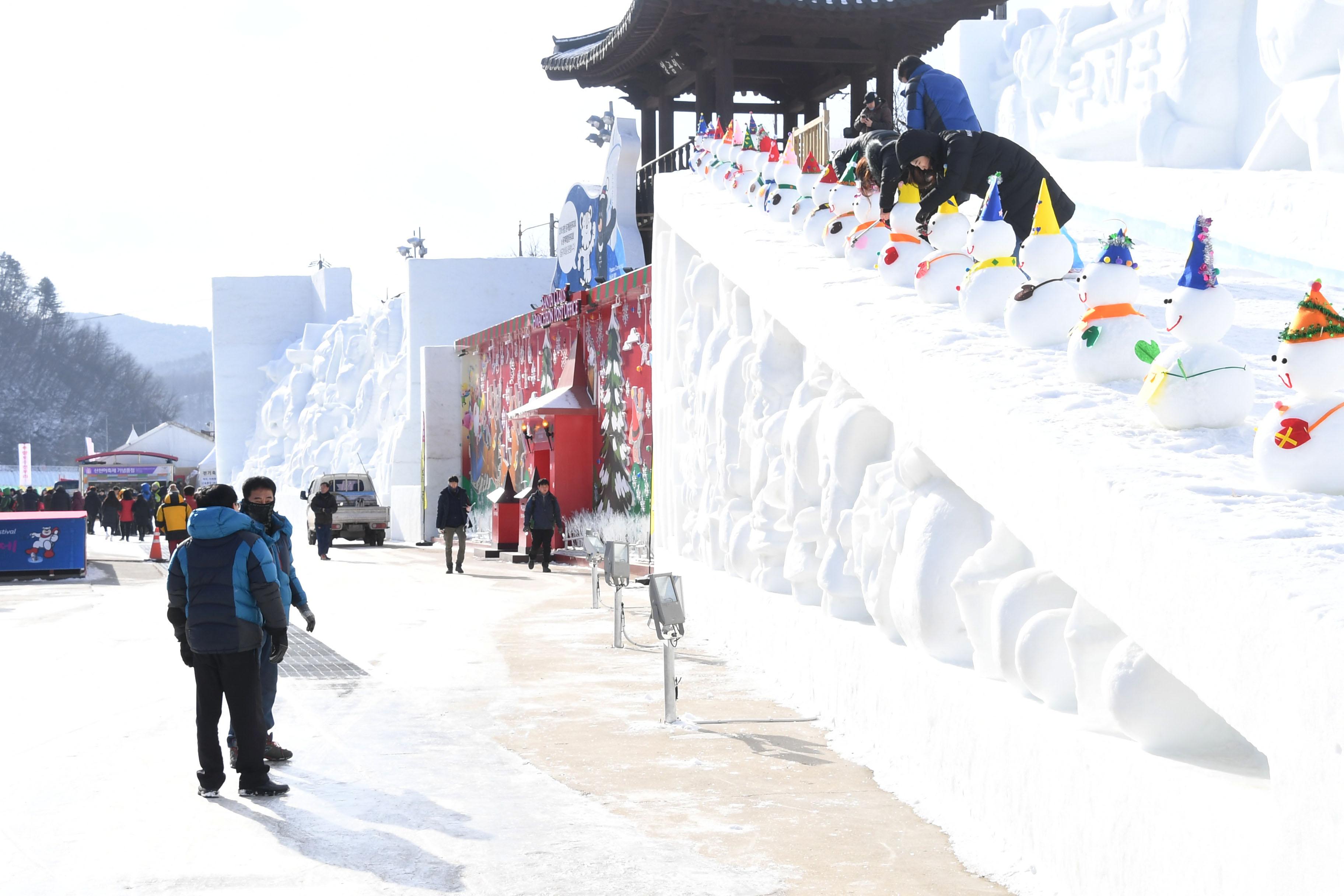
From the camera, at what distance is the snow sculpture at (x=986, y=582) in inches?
209

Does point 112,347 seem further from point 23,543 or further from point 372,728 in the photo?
point 372,728

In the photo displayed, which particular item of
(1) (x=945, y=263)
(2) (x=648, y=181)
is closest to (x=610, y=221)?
(2) (x=648, y=181)

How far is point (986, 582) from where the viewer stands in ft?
17.6

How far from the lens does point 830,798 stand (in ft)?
19.2

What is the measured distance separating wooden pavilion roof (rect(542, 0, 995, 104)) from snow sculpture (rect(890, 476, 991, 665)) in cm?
1618

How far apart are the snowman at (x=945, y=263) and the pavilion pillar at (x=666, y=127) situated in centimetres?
1837

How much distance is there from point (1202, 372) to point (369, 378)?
122 feet

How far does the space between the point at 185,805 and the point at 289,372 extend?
40.4 meters

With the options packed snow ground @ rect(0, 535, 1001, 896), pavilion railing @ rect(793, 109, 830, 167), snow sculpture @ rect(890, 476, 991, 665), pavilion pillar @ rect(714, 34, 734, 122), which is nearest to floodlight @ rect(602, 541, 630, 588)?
packed snow ground @ rect(0, 535, 1001, 896)

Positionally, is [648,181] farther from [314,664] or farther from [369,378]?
[369,378]

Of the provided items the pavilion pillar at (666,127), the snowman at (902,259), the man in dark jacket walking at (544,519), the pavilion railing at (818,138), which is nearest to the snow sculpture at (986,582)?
the snowman at (902,259)

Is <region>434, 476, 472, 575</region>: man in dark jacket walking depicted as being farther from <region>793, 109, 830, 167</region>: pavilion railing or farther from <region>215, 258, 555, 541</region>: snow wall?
<region>215, 258, 555, 541</region>: snow wall

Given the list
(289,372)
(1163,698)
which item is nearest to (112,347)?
(289,372)

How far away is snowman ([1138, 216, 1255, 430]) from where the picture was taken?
440 centimetres
